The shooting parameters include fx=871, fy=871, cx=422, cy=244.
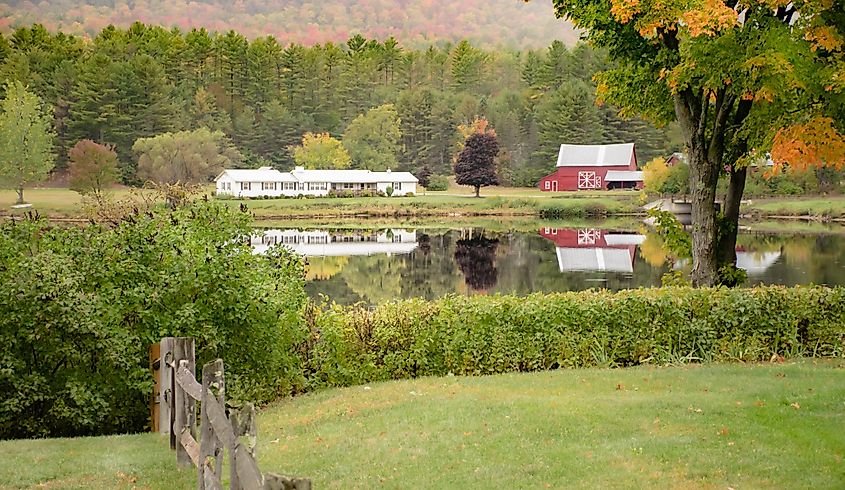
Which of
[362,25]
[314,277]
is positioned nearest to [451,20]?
[362,25]

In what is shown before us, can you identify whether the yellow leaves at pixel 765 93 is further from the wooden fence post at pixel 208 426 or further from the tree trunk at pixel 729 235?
the wooden fence post at pixel 208 426

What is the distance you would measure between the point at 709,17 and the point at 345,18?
175 metres

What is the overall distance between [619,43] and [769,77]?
3.07 metres

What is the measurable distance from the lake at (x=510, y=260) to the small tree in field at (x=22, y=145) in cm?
3498

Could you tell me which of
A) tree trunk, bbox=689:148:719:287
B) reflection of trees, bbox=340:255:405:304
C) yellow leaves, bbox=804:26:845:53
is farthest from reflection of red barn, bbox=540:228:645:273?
yellow leaves, bbox=804:26:845:53

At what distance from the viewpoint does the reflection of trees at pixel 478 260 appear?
32.2 m

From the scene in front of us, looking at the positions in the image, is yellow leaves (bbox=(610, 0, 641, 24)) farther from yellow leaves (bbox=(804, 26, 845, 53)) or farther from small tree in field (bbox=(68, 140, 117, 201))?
small tree in field (bbox=(68, 140, 117, 201))

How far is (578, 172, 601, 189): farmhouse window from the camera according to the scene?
88.1 metres

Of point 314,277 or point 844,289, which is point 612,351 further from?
point 314,277

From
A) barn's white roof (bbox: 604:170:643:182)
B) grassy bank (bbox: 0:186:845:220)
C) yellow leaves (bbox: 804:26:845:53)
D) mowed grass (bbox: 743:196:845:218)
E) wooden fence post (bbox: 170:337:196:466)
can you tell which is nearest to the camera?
wooden fence post (bbox: 170:337:196:466)

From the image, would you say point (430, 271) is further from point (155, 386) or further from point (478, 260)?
point (155, 386)

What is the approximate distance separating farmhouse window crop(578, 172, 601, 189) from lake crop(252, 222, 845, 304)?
3306 cm

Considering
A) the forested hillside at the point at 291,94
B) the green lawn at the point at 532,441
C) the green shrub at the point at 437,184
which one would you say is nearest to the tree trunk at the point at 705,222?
the green lawn at the point at 532,441

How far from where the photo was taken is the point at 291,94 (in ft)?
378
